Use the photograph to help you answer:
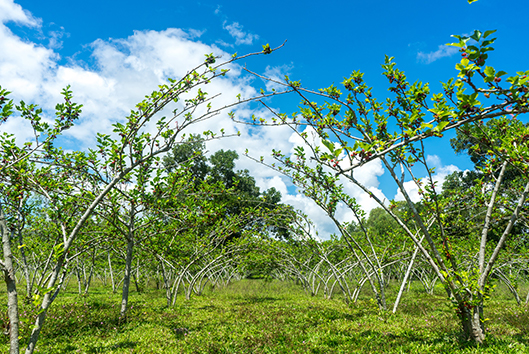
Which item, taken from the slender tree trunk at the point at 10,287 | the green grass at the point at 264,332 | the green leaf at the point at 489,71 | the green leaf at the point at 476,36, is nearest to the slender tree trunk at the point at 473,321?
the green grass at the point at 264,332

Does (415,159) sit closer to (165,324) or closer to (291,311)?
(291,311)

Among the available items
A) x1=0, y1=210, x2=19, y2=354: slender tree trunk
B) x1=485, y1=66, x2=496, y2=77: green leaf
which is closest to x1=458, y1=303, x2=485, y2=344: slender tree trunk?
x1=485, y1=66, x2=496, y2=77: green leaf

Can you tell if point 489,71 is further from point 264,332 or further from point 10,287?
point 264,332

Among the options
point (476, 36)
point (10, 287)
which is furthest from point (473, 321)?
point (10, 287)

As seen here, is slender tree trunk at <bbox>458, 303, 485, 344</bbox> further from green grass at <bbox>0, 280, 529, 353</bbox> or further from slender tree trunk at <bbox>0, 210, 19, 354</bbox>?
slender tree trunk at <bbox>0, 210, 19, 354</bbox>

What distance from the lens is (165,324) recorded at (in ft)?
25.9

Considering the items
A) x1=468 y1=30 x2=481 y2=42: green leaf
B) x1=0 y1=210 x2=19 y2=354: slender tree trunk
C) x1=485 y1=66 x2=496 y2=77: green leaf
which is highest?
x1=468 y1=30 x2=481 y2=42: green leaf

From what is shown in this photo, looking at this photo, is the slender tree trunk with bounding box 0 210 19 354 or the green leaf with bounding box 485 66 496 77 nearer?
the green leaf with bounding box 485 66 496 77

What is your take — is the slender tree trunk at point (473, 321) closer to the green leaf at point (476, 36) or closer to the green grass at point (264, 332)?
the green grass at point (264, 332)

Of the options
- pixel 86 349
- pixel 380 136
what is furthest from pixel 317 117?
pixel 86 349

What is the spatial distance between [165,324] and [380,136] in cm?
763

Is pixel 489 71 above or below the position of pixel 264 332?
above

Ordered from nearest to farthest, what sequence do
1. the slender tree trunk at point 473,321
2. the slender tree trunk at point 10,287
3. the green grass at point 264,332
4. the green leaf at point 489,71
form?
the green leaf at point 489,71 < the slender tree trunk at point 10,287 < the slender tree trunk at point 473,321 < the green grass at point 264,332

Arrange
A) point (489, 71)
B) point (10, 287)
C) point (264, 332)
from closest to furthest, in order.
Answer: point (489, 71) → point (10, 287) → point (264, 332)
